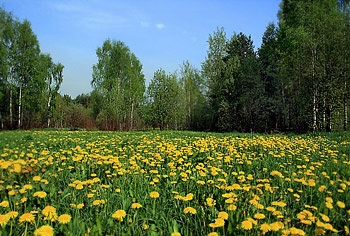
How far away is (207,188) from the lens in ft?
10.9

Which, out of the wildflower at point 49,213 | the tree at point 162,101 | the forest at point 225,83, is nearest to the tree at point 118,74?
the forest at point 225,83

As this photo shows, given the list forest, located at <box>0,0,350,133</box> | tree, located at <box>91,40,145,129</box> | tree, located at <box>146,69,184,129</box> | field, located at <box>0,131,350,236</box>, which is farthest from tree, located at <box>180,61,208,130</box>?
field, located at <box>0,131,350,236</box>

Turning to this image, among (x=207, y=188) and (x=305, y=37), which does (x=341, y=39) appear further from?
(x=207, y=188)

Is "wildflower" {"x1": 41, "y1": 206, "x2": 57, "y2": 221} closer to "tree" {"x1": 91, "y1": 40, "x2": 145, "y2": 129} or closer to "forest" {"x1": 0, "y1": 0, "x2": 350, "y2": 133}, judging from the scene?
"forest" {"x1": 0, "y1": 0, "x2": 350, "y2": 133}

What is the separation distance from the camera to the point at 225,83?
26.7 m

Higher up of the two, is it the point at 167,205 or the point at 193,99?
the point at 193,99

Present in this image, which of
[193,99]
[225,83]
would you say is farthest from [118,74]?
[225,83]

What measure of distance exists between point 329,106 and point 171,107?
16200 millimetres

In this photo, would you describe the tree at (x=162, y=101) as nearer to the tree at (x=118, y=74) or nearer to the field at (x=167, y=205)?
the tree at (x=118, y=74)

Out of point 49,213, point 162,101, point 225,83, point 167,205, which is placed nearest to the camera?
point 49,213

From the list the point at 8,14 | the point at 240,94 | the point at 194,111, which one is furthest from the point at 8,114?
the point at 240,94

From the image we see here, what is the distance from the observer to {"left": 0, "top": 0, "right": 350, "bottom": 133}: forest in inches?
727

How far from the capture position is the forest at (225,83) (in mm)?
18453

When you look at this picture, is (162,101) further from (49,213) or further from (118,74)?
(49,213)
